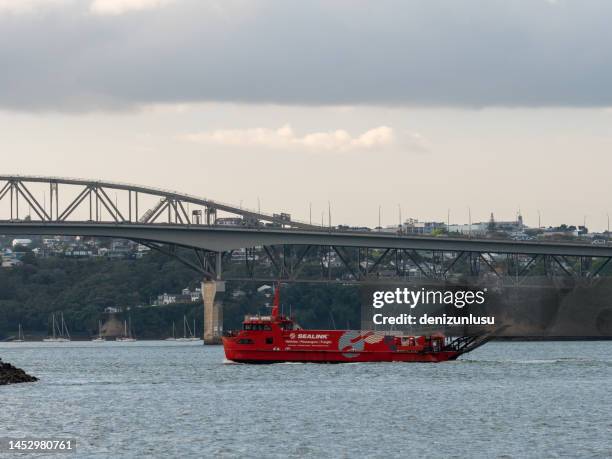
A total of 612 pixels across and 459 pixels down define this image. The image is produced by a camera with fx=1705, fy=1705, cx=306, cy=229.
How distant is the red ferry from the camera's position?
126 metres

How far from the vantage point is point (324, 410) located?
87562 mm

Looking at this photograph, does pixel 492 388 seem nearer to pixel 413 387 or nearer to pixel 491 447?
pixel 413 387

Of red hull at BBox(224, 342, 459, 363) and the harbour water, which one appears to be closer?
the harbour water

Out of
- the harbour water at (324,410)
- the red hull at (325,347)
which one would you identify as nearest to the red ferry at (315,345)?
the red hull at (325,347)

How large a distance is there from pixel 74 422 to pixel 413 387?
91.1ft

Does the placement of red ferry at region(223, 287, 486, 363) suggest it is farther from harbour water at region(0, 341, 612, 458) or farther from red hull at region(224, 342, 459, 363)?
harbour water at region(0, 341, 612, 458)

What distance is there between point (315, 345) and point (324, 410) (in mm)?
39132

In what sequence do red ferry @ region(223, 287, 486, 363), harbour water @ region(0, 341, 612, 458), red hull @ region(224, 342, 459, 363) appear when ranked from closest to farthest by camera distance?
harbour water @ region(0, 341, 612, 458) → red ferry @ region(223, 287, 486, 363) → red hull @ region(224, 342, 459, 363)

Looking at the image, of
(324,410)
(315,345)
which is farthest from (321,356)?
(324,410)

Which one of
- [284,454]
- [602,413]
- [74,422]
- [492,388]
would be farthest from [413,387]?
[284,454]

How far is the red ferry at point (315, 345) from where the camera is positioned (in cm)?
12581

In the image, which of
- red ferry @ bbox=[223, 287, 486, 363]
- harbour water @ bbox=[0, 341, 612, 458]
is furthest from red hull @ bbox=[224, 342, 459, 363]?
harbour water @ bbox=[0, 341, 612, 458]

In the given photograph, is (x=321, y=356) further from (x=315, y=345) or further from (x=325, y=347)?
(x=315, y=345)

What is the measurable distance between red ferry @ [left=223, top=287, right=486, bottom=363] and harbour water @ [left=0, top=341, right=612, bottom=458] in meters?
0.98
